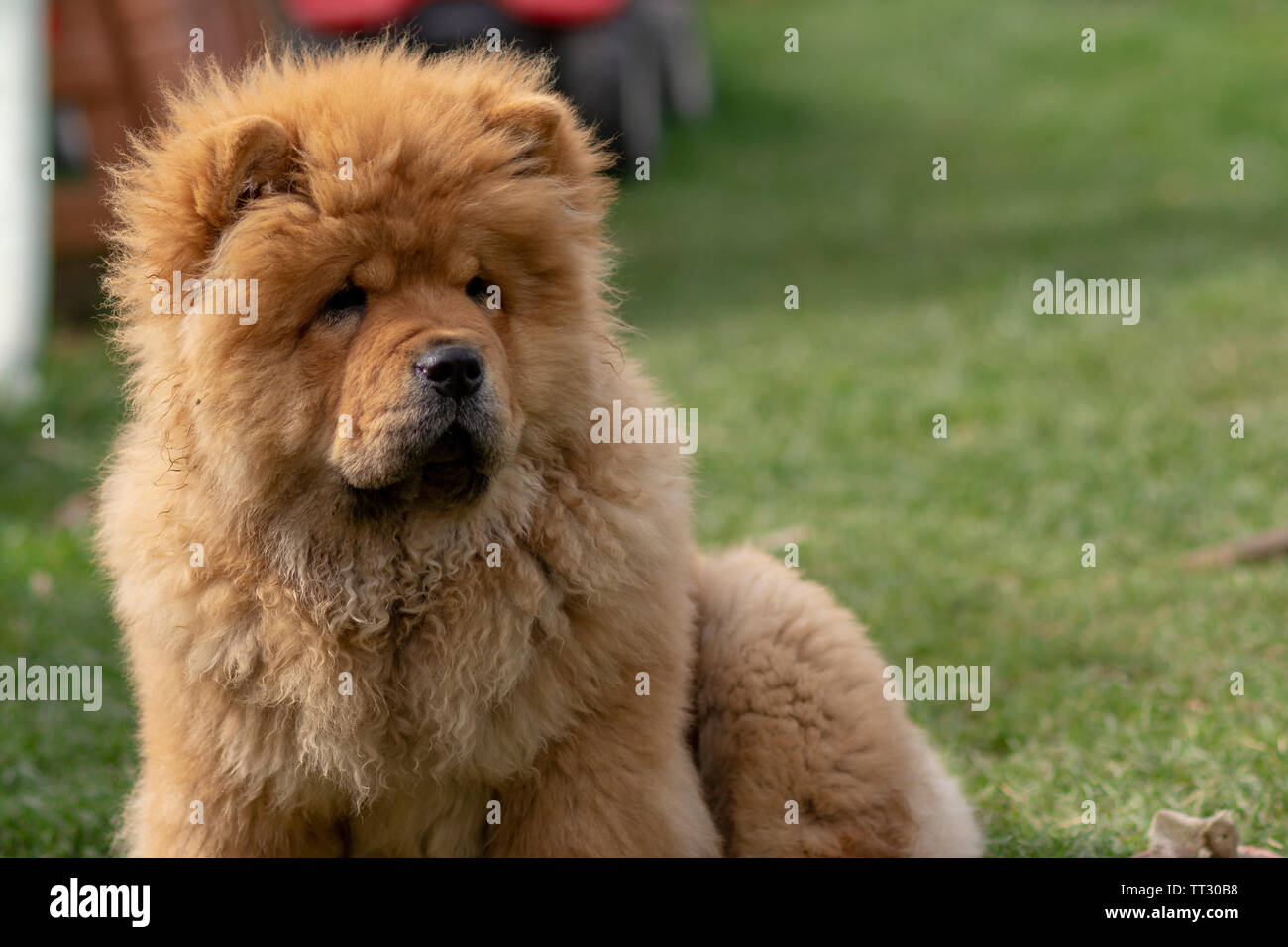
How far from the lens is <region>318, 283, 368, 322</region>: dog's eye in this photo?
3.22m

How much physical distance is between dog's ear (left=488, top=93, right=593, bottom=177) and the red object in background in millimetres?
10681

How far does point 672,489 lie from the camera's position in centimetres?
366

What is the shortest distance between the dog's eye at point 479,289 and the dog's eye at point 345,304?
0.26 metres

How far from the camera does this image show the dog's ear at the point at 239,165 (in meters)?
3.14

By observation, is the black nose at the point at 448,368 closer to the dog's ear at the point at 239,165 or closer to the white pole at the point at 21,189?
the dog's ear at the point at 239,165

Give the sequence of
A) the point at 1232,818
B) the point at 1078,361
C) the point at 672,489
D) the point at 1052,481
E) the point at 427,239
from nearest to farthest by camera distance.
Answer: the point at 427,239, the point at 672,489, the point at 1232,818, the point at 1052,481, the point at 1078,361

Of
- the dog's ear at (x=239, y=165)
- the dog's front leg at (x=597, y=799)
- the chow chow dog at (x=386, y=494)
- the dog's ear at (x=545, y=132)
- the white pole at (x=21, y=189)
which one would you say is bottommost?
the dog's front leg at (x=597, y=799)

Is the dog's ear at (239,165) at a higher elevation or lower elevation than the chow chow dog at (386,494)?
higher

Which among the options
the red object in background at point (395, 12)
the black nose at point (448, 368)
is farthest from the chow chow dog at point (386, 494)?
the red object in background at point (395, 12)

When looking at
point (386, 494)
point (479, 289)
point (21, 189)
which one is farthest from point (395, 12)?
point (386, 494)

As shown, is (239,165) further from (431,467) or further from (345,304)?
(431,467)
